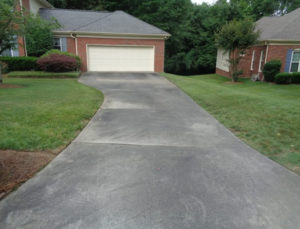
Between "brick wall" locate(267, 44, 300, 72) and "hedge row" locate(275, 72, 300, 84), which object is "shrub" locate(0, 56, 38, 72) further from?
"brick wall" locate(267, 44, 300, 72)

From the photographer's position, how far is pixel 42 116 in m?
6.74

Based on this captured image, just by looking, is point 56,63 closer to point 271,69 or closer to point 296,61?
point 271,69

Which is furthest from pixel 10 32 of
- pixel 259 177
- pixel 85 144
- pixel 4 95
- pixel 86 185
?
pixel 259 177

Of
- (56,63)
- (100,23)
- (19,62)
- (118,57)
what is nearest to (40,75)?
(56,63)

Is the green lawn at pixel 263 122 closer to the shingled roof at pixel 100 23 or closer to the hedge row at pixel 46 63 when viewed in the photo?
the hedge row at pixel 46 63

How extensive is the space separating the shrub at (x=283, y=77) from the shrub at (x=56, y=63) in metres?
14.3

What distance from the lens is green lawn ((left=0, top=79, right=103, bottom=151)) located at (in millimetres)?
5156

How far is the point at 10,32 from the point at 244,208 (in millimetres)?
11485

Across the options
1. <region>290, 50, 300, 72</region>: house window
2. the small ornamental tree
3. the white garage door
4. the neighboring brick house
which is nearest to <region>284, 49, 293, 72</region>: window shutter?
the neighboring brick house

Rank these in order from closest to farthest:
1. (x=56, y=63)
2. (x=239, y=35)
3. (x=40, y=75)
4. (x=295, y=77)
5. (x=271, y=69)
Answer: (x=40, y=75), (x=56, y=63), (x=295, y=77), (x=239, y=35), (x=271, y=69)

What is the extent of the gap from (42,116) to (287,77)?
53.1 feet

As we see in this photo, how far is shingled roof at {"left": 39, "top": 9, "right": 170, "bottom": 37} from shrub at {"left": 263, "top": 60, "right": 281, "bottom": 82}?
7842 millimetres

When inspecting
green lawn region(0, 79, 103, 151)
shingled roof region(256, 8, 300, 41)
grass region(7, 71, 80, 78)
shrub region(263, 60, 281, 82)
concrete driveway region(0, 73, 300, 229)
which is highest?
shingled roof region(256, 8, 300, 41)

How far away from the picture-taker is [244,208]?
3127mm
